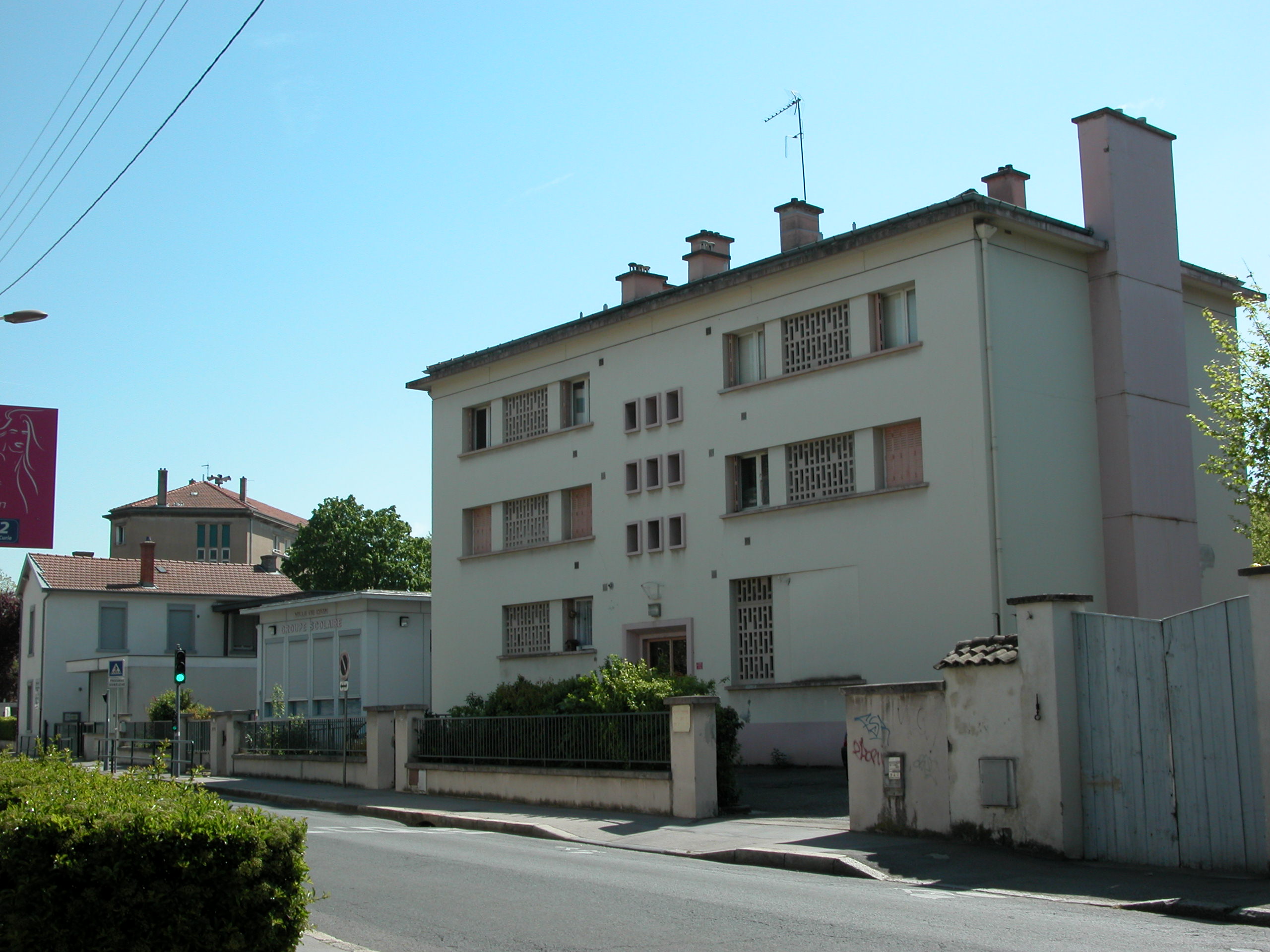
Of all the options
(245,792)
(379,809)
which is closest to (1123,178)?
(379,809)

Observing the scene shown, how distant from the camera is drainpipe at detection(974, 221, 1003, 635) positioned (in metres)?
21.5

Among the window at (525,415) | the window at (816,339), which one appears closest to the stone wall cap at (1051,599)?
the window at (816,339)

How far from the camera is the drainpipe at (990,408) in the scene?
21469 millimetres

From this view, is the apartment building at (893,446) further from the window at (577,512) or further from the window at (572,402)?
the window at (572,402)

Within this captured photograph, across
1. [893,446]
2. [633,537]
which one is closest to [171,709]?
[633,537]

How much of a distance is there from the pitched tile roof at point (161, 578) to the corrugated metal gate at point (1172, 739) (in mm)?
41549

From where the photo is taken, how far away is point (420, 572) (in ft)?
202

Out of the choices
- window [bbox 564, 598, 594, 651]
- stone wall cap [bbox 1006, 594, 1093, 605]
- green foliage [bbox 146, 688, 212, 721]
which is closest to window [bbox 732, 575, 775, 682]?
window [bbox 564, 598, 594, 651]

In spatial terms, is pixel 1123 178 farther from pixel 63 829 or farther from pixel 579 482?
pixel 63 829

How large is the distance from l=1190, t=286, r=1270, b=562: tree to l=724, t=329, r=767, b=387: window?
8132 millimetres

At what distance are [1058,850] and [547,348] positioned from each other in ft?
66.4

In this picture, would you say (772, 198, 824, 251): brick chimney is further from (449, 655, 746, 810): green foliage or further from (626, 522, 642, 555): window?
(449, 655, 746, 810): green foliage

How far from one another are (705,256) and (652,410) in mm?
3860

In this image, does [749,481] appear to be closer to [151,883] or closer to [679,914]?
[679,914]
